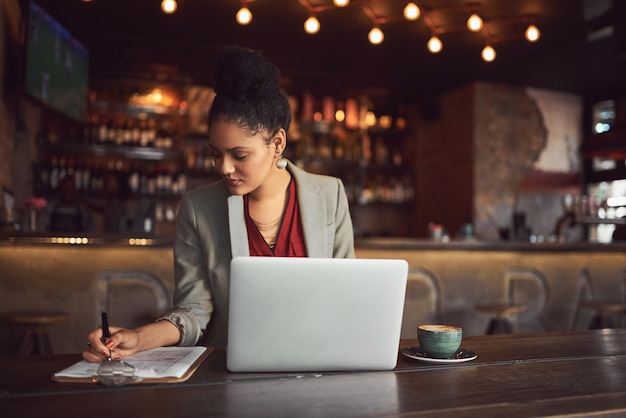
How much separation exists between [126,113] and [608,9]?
448 cm

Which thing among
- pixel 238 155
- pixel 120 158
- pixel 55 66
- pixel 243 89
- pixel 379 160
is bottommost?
pixel 238 155

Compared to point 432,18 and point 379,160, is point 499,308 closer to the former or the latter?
point 432,18

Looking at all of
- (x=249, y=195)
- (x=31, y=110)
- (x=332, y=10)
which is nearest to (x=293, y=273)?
(x=249, y=195)

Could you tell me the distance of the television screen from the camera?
3.88m

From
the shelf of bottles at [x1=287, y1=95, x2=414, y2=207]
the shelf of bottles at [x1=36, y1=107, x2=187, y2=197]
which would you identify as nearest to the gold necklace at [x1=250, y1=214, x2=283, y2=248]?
the shelf of bottles at [x1=36, y1=107, x2=187, y2=197]

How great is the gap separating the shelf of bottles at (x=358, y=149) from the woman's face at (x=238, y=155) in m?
4.70

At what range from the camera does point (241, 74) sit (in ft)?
4.59

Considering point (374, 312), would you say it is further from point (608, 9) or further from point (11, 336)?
point (608, 9)

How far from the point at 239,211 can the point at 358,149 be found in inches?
205

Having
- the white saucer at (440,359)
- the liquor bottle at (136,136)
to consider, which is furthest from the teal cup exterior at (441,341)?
the liquor bottle at (136,136)

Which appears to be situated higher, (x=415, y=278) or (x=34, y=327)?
(x=415, y=278)

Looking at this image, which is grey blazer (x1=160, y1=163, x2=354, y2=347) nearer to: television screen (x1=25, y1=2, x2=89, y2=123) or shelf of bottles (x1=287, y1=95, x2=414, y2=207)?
television screen (x1=25, y1=2, x2=89, y2=123)

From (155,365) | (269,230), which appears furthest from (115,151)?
(155,365)

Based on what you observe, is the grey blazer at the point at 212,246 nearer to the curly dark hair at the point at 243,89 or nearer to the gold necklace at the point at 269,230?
the gold necklace at the point at 269,230
